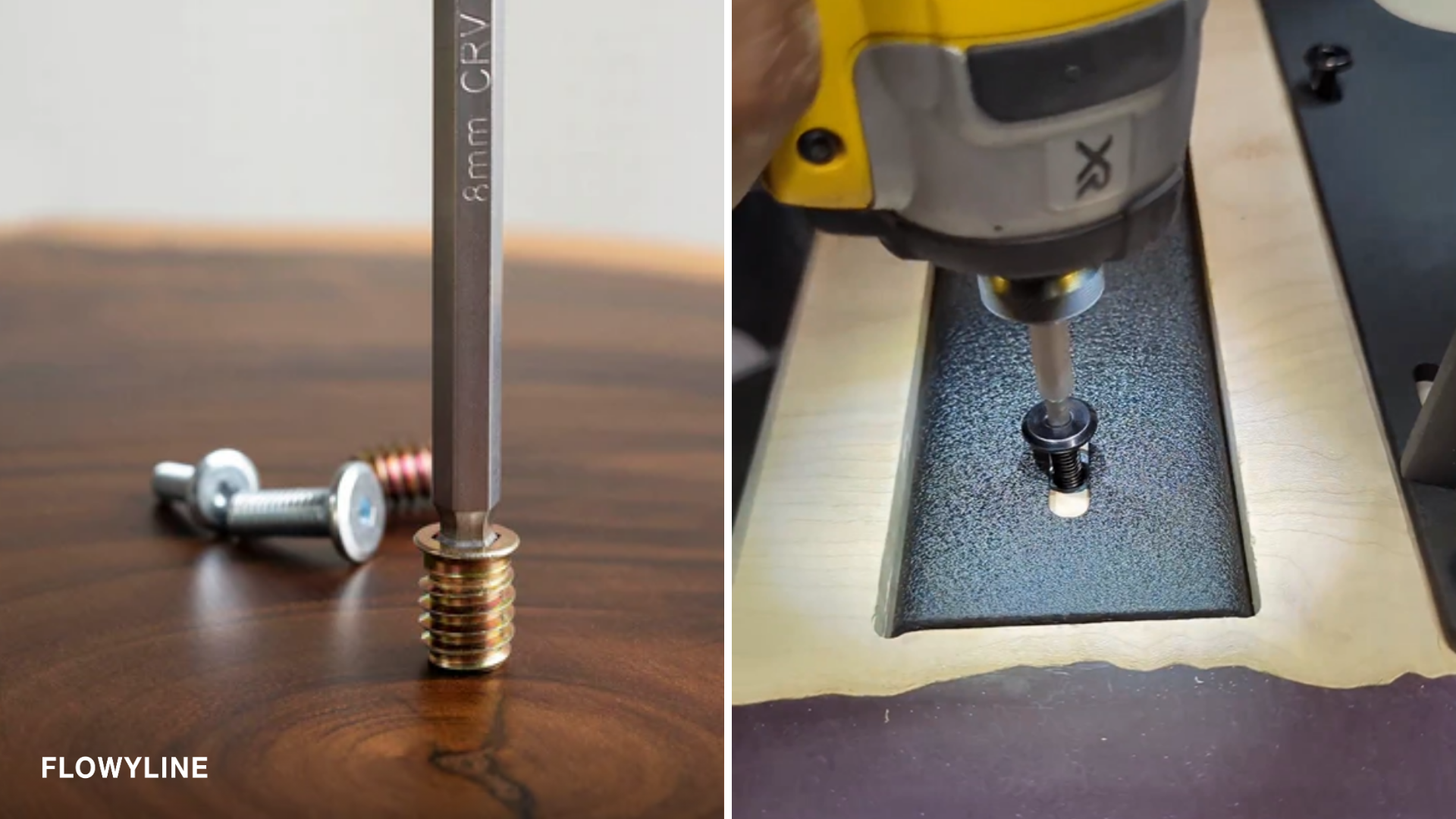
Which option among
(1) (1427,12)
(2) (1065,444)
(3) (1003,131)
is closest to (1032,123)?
(3) (1003,131)

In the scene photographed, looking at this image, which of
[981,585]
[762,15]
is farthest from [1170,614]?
[762,15]

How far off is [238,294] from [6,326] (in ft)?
0.23

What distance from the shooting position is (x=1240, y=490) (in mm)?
316

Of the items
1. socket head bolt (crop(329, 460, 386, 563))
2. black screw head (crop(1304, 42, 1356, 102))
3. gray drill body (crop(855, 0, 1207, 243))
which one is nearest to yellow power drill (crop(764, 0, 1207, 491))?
gray drill body (crop(855, 0, 1207, 243))

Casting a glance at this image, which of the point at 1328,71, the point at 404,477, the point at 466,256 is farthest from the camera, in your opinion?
the point at 1328,71

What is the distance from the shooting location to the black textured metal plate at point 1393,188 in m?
0.33

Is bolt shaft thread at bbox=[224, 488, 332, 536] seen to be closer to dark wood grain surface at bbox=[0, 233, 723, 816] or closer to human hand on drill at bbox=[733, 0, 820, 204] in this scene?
dark wood grain surface at bbox=[0, 233, 723, 816]

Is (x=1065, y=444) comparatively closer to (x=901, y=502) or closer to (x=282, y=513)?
(x=901, y=502)

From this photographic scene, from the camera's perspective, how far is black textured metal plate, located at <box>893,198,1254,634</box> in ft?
0.99

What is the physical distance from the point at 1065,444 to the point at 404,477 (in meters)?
0.15

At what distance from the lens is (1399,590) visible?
11.4 inches

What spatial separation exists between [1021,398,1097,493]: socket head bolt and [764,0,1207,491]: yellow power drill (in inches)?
2.5

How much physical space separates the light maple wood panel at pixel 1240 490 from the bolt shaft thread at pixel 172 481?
0.13 m

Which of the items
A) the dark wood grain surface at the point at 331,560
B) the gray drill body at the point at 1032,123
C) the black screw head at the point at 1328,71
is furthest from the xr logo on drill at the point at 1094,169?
the black screw head at the point at 1328,71
